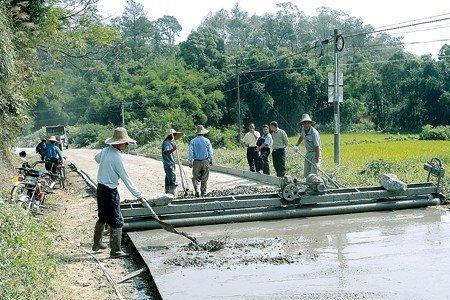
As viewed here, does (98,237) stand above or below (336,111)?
below

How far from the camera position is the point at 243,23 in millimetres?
92750

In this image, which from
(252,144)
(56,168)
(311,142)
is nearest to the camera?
(311,142)

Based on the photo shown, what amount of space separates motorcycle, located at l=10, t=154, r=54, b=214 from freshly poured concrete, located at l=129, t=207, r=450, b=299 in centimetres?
284

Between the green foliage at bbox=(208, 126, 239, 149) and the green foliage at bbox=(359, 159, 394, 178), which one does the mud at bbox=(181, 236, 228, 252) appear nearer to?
the green foliage at bbox=(359, 159, 394, 178)

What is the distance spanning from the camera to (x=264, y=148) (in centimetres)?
1689

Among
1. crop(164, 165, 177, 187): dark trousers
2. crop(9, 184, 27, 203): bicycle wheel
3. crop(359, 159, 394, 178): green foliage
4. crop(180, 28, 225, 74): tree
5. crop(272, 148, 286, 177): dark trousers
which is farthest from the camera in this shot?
crop(180, 28, 225, 74): tree

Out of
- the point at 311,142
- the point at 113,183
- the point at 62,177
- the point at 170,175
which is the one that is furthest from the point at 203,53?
the point at 113,183

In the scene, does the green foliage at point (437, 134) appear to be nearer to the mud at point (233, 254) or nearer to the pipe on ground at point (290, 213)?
the pipe on ground at point (290, 213)

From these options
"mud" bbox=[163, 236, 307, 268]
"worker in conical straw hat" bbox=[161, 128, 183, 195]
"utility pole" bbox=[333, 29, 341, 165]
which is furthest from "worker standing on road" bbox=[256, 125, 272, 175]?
"mud" bbox=[163, 236, 307, 268]

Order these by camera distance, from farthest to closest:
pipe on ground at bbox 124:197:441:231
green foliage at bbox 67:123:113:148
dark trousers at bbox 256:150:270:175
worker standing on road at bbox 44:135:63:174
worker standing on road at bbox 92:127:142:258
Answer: green foliage at bbox 67:123:113:148
dark trousers at bbox 256:150:270:175
worker standing on road at bbox 44:135:63:174
pipe on ground at bbox 124:197:441:231
worker standing on road at bbox 92:127:142:258

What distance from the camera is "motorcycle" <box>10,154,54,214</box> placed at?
433 inches

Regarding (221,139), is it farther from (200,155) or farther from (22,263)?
(22,263)

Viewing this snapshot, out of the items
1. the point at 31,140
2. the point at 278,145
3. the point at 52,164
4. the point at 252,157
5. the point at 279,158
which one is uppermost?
the point at 278,145

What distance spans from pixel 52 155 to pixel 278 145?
21.2 feet
